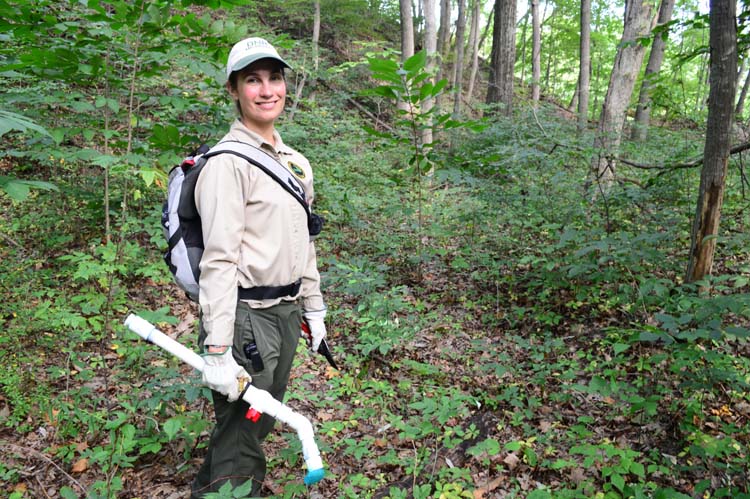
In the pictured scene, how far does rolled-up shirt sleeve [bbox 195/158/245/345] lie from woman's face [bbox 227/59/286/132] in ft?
1.15

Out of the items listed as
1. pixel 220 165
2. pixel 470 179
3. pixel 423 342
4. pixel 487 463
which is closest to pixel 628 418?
pixel 487 463

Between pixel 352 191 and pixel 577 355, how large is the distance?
407cm

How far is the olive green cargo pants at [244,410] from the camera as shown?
2215mm

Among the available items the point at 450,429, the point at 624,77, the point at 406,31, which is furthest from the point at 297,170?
the point at 406,31

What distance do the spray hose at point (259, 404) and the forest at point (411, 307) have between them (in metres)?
0.56

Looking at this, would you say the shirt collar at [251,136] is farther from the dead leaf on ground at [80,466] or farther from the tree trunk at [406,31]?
the tree trunk at [406,31]

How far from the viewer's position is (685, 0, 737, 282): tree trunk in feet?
11.3

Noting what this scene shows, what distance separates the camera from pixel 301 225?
235 centimetres

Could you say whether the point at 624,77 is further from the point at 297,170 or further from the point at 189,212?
the point at 189,212

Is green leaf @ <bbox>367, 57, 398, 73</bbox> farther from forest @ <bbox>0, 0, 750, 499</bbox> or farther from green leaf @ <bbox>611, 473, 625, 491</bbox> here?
green leaf @ <bbox>611, 473, 625, 491</bbox>

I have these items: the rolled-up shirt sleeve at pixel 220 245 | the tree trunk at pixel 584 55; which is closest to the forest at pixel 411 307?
the rolled-up shirt sleeve at pixel 220 245

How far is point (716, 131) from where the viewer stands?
3609mm

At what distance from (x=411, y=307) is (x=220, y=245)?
3.17m

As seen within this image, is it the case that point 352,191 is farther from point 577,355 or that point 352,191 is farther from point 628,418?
point 628,418
